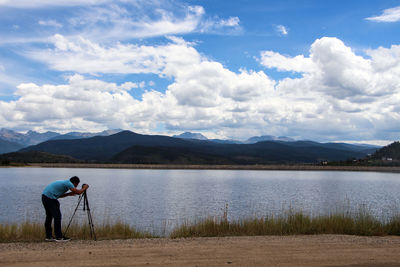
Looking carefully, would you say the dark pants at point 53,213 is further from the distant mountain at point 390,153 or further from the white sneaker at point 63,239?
the distant mountain at point 390,153

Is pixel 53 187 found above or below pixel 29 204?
above

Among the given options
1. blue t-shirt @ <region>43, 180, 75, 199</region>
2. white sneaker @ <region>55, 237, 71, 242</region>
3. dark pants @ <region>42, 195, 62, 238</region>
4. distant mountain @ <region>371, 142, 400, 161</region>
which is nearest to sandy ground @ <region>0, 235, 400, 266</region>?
white sneaker @ <region>55, 237, 71, 242</region>

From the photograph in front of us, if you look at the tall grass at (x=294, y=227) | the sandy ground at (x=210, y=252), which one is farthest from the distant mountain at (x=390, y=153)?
the sandy ground at (x=210, y=252)

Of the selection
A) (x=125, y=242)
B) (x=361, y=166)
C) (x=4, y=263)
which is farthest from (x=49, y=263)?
(x=361, y=166)

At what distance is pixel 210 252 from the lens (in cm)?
996

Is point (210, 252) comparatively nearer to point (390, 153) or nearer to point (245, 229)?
point (245, 229)

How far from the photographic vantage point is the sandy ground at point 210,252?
29.2 ft

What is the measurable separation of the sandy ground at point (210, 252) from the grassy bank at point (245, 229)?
1.03 meters

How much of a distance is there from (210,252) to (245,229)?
148 inches

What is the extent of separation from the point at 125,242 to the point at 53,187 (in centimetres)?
250

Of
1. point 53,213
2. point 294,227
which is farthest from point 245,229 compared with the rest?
point 53,213

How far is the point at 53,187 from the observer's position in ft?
37.0

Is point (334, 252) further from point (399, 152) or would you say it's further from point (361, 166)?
point (399, 152)

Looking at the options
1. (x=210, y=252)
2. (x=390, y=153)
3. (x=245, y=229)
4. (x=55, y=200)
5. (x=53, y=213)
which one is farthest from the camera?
(x=390, y=153)
